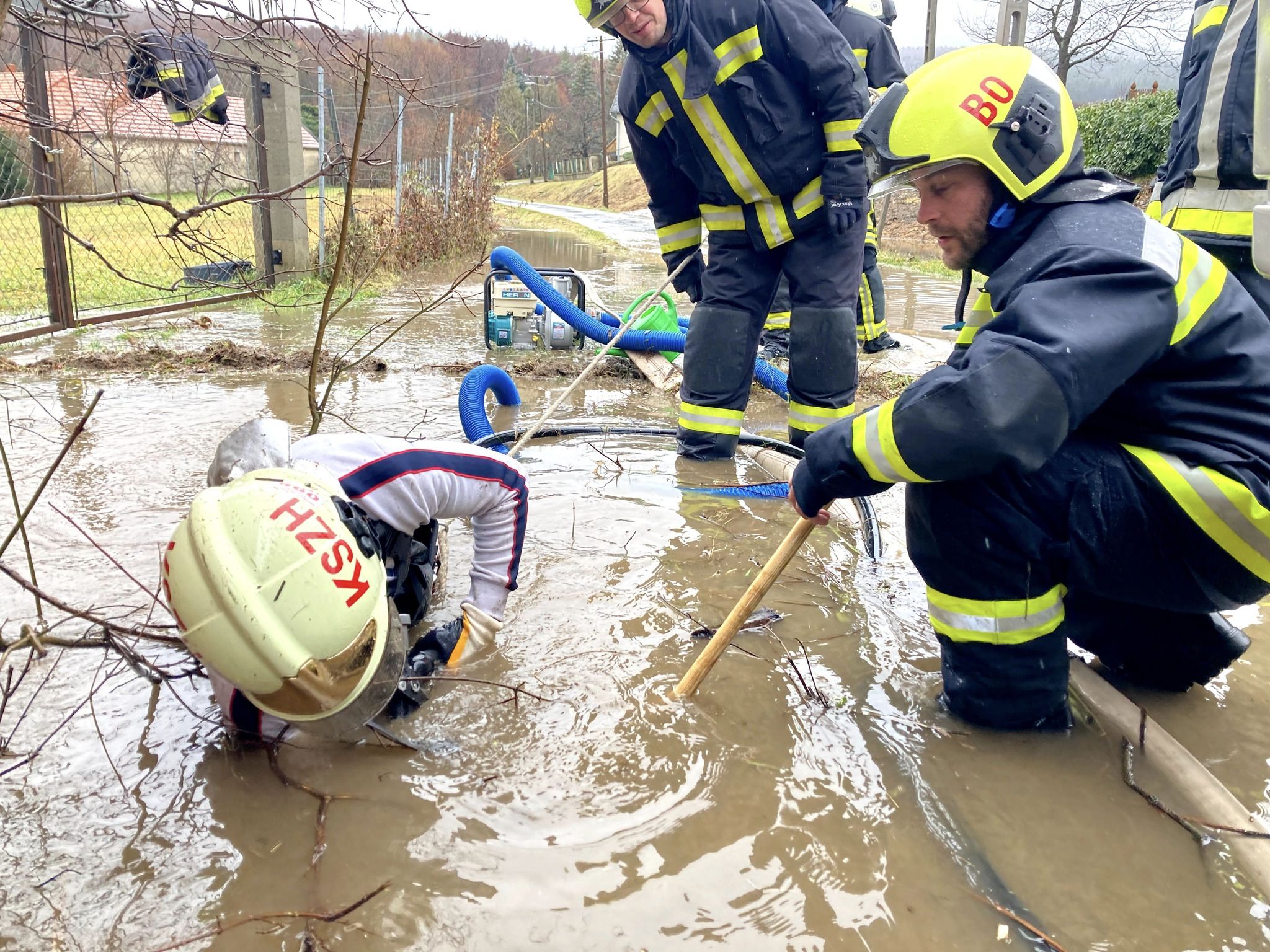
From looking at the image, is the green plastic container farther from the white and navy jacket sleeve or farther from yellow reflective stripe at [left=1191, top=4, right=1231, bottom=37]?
the white and navy jacket sleeve

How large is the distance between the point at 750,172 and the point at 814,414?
45.2 inches

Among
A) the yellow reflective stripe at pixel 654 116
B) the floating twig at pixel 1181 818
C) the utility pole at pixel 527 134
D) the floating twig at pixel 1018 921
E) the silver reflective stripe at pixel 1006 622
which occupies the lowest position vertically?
the floating twig at pixel 1018 921

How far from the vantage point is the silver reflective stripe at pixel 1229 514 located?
6.78 ft

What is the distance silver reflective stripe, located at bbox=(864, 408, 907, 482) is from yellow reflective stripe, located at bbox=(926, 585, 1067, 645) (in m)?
0.40

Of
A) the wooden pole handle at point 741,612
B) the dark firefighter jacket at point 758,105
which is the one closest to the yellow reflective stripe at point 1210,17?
the dark firefighter jacket at point 758,105

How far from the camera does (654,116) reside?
425cm

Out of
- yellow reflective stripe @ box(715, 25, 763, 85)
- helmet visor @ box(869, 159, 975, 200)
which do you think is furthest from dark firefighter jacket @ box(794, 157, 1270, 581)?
yellow reflective stripe @ box(715, 25, 763, 85)

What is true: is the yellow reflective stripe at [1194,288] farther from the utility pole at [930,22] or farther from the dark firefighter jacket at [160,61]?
the utility pole at [930,22]

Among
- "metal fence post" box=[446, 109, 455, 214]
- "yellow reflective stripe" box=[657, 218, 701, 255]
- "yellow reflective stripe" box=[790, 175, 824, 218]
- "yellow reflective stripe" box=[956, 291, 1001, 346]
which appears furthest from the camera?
"metal fence post" box=[446, 109, 455, 214]

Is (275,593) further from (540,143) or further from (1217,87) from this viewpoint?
(540,143)

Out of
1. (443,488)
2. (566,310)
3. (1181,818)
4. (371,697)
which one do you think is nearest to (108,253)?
(566,310)

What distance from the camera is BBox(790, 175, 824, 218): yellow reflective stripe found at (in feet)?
13.5

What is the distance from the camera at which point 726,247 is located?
4367mm

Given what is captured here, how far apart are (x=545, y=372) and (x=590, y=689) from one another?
175 inches
